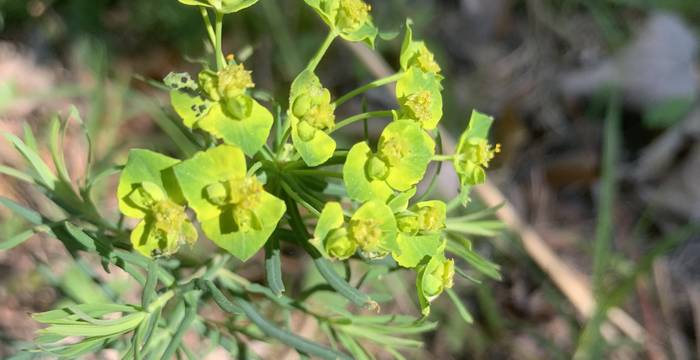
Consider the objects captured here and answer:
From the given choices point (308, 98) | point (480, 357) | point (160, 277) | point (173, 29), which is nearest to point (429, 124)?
point (308, 98)

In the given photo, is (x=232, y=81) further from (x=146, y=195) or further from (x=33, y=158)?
(x=33, y=158)

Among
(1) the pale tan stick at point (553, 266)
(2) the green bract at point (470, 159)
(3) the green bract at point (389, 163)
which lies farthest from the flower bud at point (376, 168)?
(1) the pale tan stick at point (553, 266)

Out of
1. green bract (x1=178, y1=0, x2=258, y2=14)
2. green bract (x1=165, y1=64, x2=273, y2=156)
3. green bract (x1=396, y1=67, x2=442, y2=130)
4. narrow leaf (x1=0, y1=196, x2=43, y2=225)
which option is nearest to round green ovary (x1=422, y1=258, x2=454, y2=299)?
green bract (x1=396, y1=67, x2=442, y2=130)

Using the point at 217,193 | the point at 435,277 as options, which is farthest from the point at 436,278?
the point at 217,193

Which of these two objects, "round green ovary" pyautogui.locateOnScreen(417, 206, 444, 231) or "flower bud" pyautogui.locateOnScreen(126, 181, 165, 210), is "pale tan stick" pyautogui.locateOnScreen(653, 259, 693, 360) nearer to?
"round green ovary" pyautogui.locateOnScreen(417, 206, 444, 231)

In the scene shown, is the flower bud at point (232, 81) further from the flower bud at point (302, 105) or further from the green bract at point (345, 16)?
the green bract at point (345, 16)

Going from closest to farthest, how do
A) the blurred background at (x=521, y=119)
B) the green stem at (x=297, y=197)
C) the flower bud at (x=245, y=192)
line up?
the flower bud at (x=245, y=192) < the green stem at (x=297, y=197) < the blurred background at (x=521, y=119)

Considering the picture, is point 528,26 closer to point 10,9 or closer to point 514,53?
point 514,53
